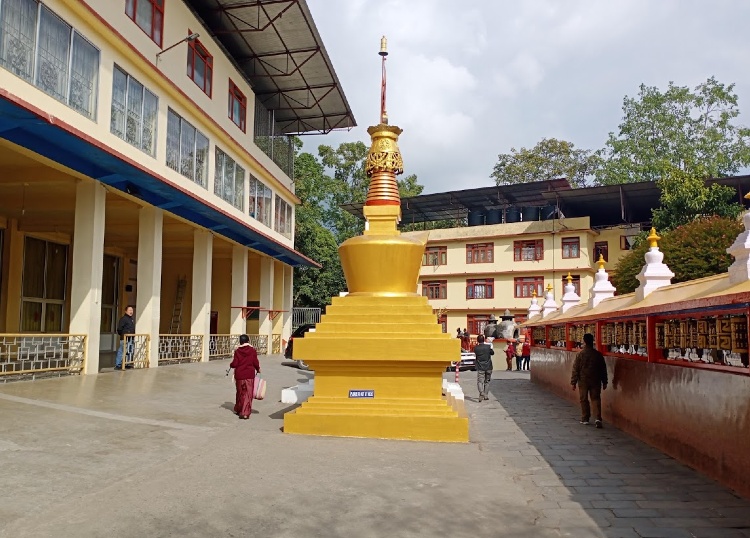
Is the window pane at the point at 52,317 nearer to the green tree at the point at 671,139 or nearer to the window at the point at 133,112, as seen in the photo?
the window at the point at 133,112

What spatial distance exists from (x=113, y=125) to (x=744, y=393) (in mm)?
13430

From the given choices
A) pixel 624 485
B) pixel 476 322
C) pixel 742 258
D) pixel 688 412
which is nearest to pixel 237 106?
pixel 688 412

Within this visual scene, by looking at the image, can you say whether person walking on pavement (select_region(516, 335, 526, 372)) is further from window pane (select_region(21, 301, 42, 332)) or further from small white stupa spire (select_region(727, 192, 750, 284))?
small white stupa spire (select_region(727, 192, 750, 284))

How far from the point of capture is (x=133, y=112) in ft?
49.8

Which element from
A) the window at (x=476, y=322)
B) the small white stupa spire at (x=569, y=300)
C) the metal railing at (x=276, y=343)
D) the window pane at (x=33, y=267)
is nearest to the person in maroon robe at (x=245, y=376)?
the small white stupa spire at (x=569, y=300)

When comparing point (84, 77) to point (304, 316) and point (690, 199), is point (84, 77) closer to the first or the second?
point (304, 316)

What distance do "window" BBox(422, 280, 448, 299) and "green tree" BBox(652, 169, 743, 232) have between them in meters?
14.3

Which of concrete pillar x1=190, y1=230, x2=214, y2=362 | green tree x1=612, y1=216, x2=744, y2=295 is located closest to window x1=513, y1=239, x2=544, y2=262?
green tree x1=612, y1=216, x2=744, y2=295

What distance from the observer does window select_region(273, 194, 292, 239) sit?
89.1ft

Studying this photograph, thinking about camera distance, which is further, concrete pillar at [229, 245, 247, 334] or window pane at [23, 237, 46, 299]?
concrete pillar at [229, 245, 247, 334]

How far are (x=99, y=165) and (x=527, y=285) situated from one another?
29.6 m

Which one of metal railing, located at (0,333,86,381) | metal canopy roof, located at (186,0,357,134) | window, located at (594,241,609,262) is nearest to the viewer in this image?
metal railing, located at (0,333,86,381)

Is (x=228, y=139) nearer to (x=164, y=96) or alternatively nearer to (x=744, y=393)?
(x=164, y=96)

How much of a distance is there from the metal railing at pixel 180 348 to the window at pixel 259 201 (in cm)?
637
